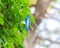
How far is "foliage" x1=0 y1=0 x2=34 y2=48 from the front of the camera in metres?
1.27

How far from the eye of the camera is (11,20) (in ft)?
4.33

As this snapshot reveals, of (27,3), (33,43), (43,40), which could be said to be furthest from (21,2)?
(43,40)

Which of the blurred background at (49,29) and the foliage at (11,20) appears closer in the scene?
the foliage at (11,20)

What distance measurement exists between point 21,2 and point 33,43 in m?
1.75

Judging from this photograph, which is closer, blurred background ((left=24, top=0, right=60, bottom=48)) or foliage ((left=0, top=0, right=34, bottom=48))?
foliage ((left=0, top=0, right=34, bottom=48))

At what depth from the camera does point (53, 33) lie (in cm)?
338

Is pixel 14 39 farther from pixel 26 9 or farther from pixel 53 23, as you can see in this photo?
pixel 53 23

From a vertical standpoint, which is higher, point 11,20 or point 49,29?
point 49,29

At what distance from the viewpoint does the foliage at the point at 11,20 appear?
4.18 ft

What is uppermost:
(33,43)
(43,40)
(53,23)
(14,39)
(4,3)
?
(53,23)

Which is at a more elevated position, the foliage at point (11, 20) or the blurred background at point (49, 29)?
the blurred background at point (49, 29)

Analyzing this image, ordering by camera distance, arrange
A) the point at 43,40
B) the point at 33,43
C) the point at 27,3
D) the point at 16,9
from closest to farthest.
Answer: the point at 16,9 → the point at 27,3 → the point at 33,43 → the point at 43,40

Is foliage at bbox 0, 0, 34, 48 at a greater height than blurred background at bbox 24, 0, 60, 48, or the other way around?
blurred background at bbox 24, 0, 60, 48

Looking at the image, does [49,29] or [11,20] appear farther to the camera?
[49,29]
